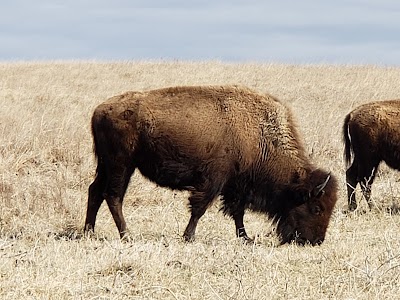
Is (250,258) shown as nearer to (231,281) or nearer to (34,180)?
(231,281)

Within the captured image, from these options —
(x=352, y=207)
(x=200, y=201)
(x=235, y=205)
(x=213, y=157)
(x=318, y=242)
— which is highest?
(x=213, y=157)

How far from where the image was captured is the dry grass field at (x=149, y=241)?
4.88 metres

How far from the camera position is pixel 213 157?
24.1 ft

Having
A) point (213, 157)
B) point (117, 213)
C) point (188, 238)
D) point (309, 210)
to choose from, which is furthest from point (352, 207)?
point (117, 213)

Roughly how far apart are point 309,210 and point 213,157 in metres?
1.10

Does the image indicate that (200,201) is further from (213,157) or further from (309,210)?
(309,210)

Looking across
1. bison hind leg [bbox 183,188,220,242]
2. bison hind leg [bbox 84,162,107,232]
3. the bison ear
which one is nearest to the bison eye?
the bison ear

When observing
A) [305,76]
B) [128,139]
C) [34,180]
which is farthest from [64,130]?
[305,76]

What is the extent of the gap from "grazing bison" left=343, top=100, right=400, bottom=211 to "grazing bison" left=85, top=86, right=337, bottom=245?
2570mm

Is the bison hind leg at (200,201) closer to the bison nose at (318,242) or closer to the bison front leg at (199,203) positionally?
the bison front leg at (199,203)

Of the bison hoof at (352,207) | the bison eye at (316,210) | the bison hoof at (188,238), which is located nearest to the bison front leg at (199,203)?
the bison hoof at (188,238)

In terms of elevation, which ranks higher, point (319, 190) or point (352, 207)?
point (319, 190)

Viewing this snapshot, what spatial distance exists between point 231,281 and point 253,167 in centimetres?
261

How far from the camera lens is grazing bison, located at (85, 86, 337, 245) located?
733cm
